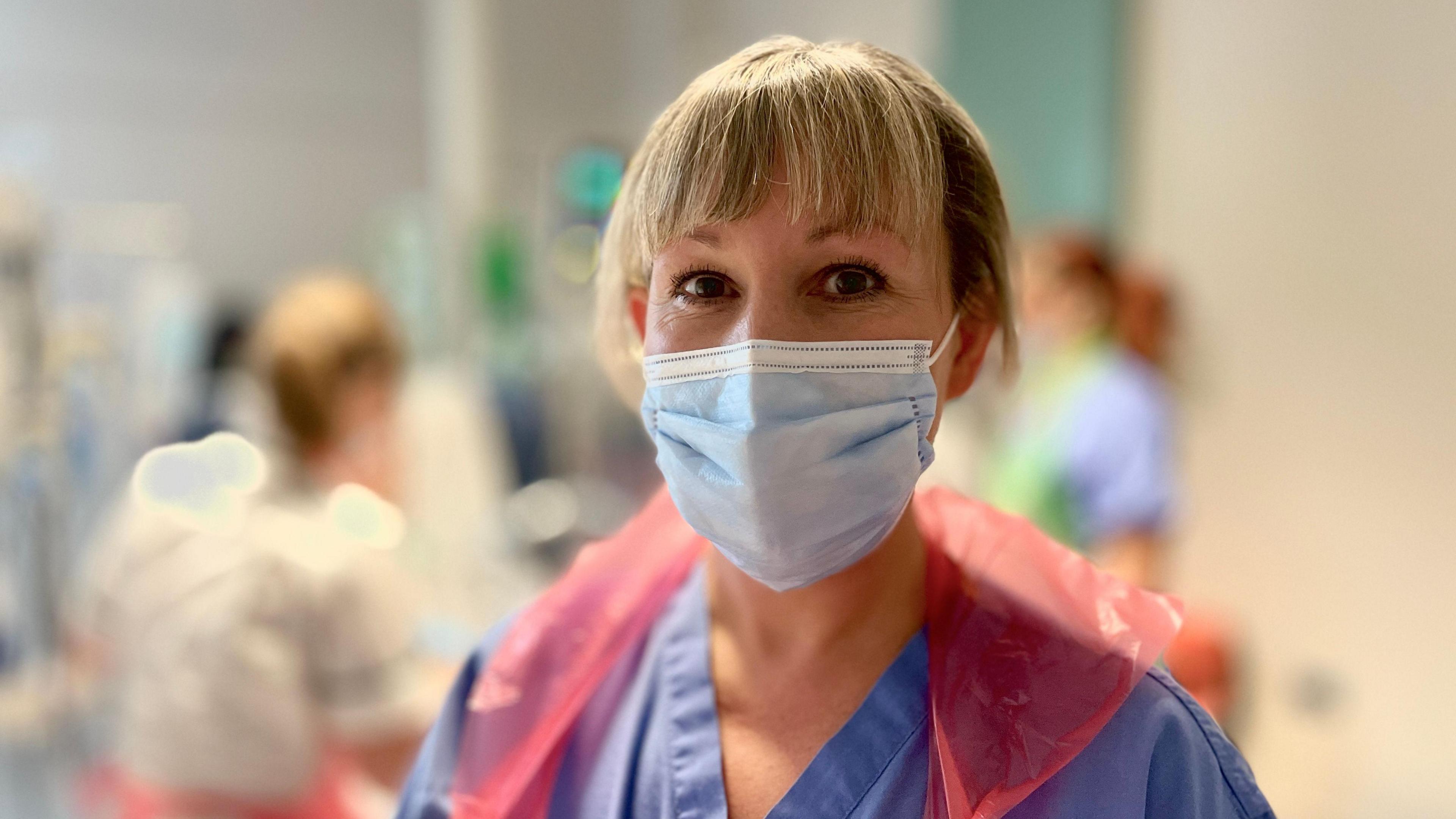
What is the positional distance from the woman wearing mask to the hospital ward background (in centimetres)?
22

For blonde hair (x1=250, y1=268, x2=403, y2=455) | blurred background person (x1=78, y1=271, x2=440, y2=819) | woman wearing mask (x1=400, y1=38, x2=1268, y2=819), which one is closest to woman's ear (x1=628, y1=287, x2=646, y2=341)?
woman wearing mask (x1=400, y1=38, x2=1268, y2=819)

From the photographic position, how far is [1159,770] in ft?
2.41

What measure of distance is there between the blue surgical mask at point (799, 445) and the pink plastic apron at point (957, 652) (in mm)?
149

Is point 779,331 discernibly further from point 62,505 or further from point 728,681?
point 62,505

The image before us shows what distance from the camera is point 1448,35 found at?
1.79 metres

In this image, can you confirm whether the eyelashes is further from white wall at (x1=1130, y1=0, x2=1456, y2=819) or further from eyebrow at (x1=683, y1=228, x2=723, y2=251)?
white wall at (x1=1130, y1=0, x2=1456, y2=819)

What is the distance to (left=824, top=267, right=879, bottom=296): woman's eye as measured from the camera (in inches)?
29.6

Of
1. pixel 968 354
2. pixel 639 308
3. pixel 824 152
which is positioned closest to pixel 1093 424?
pixel 968 354

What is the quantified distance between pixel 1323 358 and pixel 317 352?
86.2 inches

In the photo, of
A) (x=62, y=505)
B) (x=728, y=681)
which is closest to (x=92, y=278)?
(x=62, y=505)

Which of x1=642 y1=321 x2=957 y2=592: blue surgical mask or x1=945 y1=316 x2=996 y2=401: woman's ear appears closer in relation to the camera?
x1=642 y1=321 x2=957 y2=592: blue surgical mask

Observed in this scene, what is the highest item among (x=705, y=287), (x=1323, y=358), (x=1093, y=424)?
(x=705, y=287)

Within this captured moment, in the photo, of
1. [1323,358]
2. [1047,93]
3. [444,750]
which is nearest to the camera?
[444,750]

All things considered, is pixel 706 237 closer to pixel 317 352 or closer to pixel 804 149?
pixel 804 149
